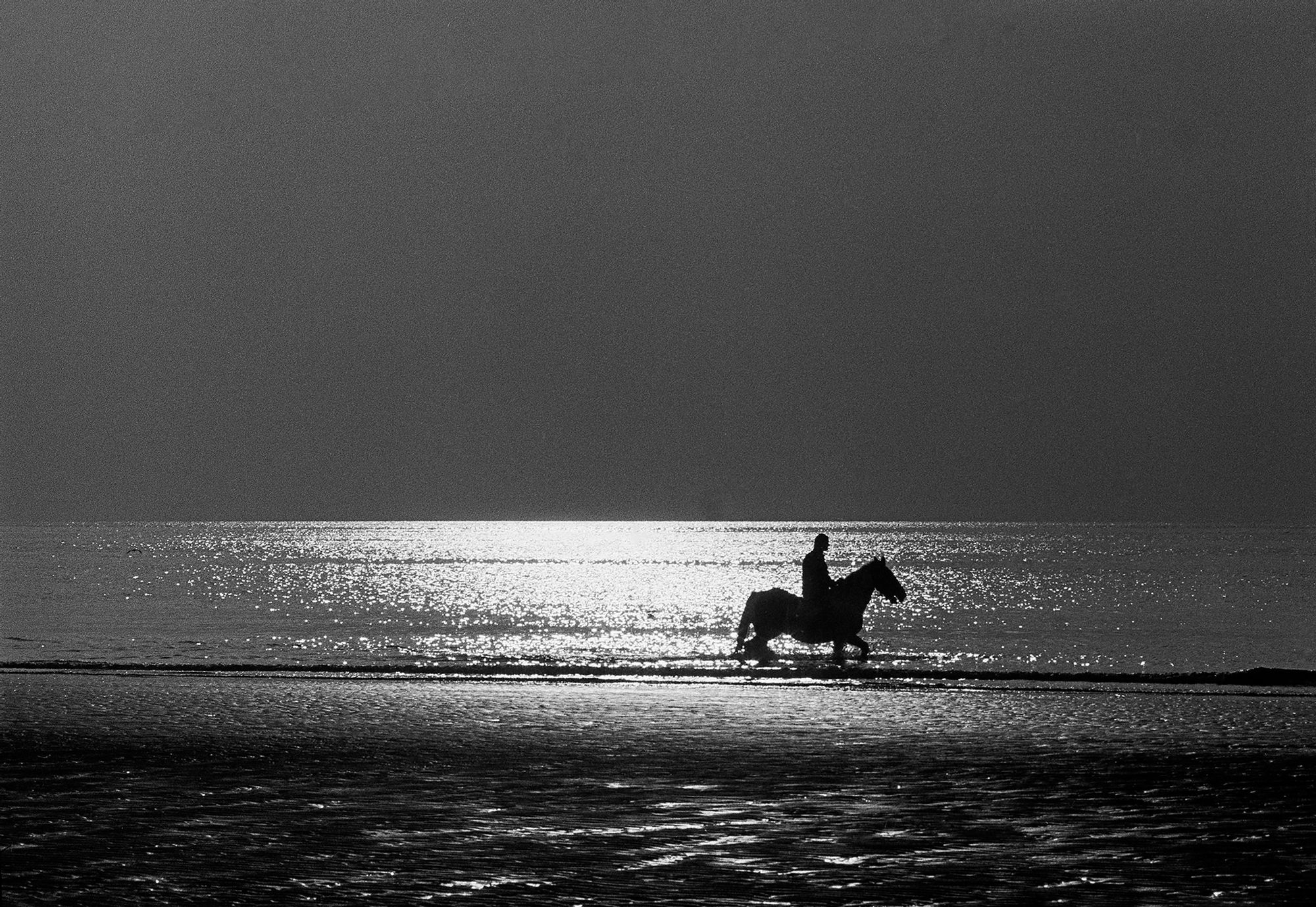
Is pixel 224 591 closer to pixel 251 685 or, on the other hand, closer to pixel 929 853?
pixel 251 685

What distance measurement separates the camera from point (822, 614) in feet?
92.6

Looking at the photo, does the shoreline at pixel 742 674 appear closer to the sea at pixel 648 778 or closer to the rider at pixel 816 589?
the sea at pixel 648 778

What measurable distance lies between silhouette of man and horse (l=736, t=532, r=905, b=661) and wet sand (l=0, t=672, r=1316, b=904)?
836 cm

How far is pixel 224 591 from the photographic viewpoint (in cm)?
7506

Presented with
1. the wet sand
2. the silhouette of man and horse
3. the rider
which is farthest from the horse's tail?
the wet sand

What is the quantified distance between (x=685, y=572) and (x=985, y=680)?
95.2 metres

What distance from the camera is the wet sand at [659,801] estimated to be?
8711mm

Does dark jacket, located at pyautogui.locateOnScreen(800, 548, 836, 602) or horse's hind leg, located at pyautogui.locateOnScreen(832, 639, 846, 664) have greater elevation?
dark jacket, located at pyautogui.locateOnScreen(800, 548, 836, 602)

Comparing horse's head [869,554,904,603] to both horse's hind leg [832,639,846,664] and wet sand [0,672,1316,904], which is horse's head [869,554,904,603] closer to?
horse's hind leg [832,639,846,664]

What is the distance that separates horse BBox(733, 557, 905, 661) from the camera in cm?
2823

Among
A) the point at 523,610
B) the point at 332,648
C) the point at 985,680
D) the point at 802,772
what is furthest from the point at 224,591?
the point at 802,772

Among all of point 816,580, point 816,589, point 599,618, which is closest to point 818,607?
point 816,589

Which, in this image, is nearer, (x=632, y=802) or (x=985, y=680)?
(x=632, y=802)

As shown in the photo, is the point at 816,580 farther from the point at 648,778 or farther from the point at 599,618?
the point at 599,618
